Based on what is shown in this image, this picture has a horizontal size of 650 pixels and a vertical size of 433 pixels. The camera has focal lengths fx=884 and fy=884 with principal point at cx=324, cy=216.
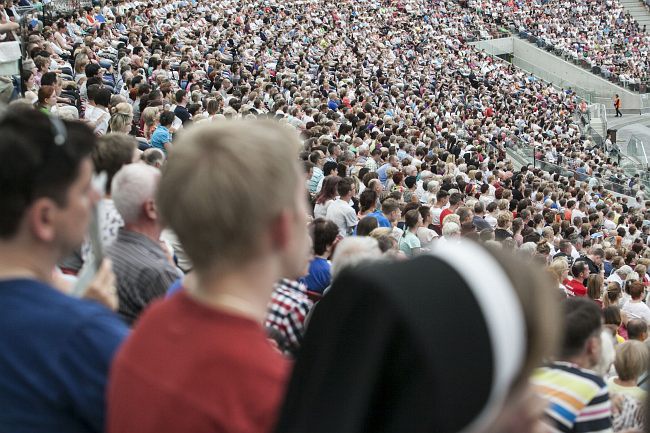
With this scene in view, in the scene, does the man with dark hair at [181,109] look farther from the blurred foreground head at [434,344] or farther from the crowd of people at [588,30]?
the crowd of people at [588,30]

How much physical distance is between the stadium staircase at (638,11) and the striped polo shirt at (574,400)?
164 ft

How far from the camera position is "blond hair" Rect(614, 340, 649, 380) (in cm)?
468

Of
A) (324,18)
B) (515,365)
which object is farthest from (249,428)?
(324,18)

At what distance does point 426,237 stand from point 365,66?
2177 cm

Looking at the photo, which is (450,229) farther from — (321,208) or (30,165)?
(30,165)

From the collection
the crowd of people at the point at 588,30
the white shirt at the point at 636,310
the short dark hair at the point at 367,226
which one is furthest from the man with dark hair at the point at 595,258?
the crowd of people at the point at 588,30

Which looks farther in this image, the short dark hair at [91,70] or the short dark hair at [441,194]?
the short dark hair at [91,70]

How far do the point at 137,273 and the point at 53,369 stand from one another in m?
1.63

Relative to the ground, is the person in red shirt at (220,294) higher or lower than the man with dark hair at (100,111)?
higher

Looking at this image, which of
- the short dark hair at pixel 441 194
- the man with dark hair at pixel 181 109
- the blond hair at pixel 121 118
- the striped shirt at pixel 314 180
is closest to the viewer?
the blond hair at pixel 121 118

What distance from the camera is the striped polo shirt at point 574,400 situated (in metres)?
3.29

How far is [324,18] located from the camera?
114ft

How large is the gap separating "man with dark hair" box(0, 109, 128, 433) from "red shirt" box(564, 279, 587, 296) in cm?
786

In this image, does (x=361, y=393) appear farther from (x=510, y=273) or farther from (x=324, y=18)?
(x=324, y=18)
